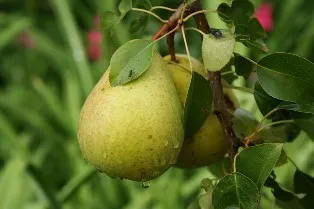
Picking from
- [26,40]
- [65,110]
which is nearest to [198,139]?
[65,110]

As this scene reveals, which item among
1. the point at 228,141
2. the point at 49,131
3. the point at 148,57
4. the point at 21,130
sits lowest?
the point at 21,130

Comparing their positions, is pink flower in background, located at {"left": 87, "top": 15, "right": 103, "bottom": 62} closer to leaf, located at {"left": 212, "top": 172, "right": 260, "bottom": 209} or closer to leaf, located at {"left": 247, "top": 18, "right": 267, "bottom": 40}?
leaf, located at {"left": 247, "top": 18, "right": 267, "bottom": 40}

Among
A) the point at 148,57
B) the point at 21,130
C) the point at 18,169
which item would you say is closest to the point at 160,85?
the point at 148,57

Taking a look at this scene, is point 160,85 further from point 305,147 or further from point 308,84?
point 305,147

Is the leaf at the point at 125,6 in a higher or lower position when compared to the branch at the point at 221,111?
higher

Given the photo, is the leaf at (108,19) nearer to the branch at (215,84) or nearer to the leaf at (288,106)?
the branch at (215,84)

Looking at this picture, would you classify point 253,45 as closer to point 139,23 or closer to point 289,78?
point 289,78

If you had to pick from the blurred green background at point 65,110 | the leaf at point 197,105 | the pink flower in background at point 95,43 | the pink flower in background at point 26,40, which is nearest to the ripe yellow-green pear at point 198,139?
the leaf at point 197,105
